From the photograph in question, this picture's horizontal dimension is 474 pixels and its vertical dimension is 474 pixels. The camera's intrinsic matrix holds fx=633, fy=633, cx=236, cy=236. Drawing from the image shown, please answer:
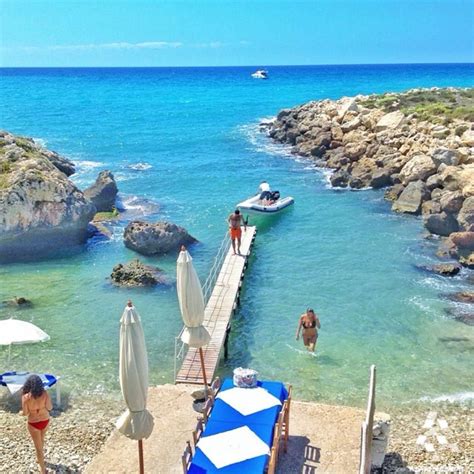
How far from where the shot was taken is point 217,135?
205 feet

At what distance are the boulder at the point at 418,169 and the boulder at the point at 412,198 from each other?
64 centimetres

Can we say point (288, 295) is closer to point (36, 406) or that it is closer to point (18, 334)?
point (18, 334)

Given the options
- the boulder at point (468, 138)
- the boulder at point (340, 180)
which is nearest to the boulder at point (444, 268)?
the boulder at point (468, 138)

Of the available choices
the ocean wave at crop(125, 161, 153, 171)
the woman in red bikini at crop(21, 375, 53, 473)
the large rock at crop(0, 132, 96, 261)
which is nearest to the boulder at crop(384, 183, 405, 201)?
the large rock at crop(0, 132, 96, 261)

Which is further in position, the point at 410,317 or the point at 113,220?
the point at 113,220

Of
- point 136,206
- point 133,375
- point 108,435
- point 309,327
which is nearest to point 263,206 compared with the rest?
point 136,206

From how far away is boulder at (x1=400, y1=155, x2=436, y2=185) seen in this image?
32094mm

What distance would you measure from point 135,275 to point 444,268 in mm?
11035

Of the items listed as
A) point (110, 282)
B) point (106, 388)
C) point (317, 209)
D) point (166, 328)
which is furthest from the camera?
point (317, 209)

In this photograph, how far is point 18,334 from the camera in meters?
14.8

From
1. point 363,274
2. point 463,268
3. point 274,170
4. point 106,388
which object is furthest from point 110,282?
point 274,170

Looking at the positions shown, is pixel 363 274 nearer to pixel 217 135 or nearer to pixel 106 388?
pixel 106 388

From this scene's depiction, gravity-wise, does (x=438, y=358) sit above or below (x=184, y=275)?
below

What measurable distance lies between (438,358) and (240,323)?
19.1 ft
